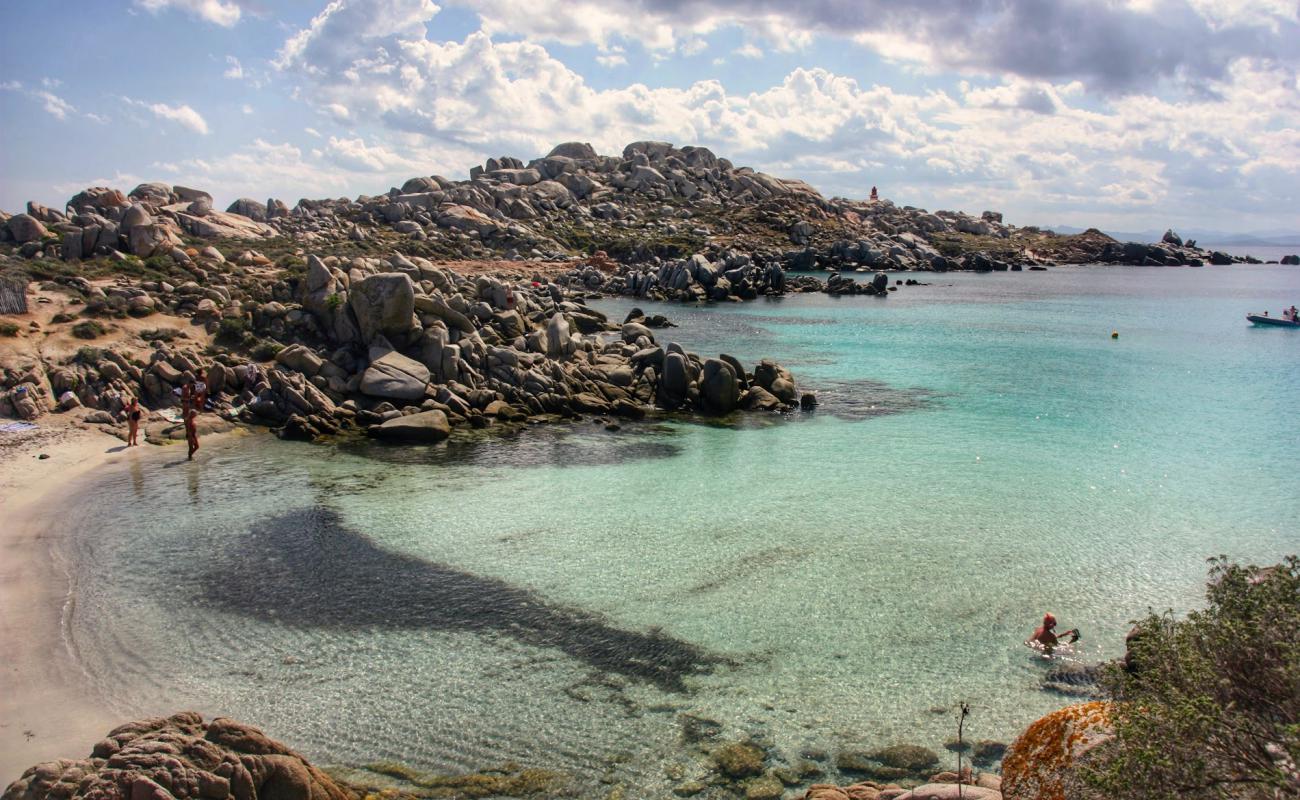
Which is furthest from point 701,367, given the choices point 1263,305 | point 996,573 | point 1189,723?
point 1263,305

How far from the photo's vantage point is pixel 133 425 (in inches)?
1220

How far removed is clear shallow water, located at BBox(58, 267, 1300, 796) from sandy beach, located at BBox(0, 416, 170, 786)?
2.02 ft

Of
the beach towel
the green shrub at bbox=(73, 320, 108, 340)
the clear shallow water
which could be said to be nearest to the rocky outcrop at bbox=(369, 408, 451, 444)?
the clear shallow water

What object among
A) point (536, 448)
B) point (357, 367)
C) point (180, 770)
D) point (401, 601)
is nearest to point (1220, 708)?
point (180, 770)

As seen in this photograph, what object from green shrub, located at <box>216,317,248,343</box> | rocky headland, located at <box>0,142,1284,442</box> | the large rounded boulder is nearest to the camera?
rocky headland, located at <box>0,142,1284,442</box>

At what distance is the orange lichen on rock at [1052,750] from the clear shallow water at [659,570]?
14.3 ft

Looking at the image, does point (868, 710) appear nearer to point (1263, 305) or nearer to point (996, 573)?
point (996, 573)

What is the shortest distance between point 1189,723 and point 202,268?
51304 mm

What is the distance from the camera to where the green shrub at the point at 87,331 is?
119 feet

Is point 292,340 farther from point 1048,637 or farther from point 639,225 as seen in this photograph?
point 639,225

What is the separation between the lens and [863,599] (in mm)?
19625

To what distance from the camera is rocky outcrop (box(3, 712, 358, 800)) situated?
9.21 metres

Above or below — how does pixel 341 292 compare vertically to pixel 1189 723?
above

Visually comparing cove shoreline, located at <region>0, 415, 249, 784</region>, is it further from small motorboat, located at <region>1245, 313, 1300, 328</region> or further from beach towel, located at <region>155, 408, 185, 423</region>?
small motorboat, located at <region>1245, 313, 1300, 328</region>
